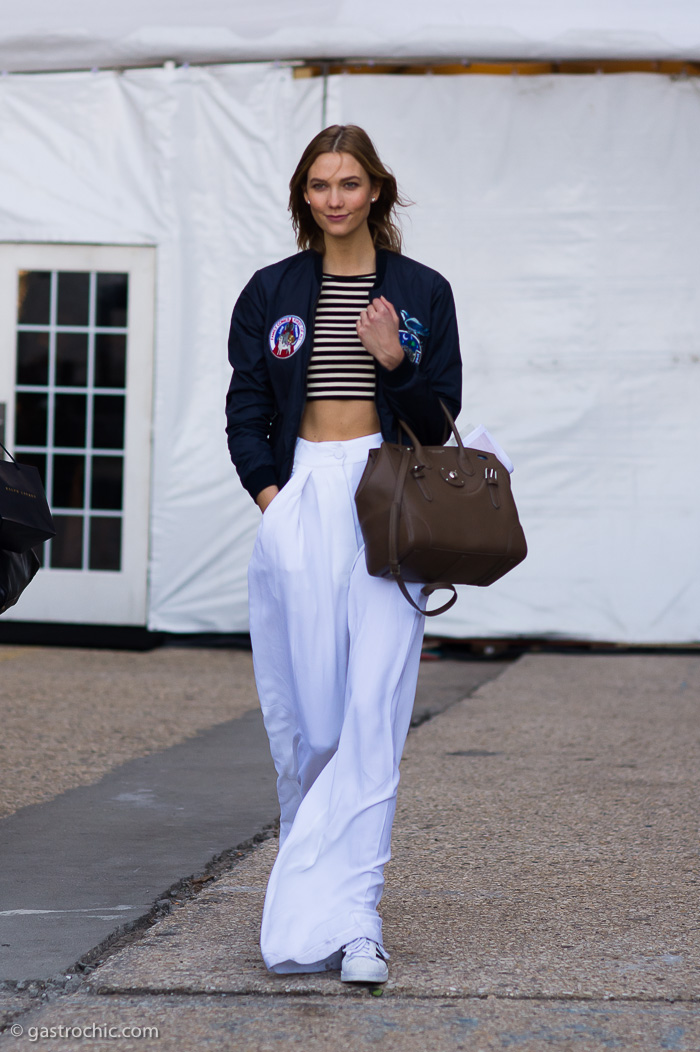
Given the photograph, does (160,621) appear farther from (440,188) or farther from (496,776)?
(496,776)

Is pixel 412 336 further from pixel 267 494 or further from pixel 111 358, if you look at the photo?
pixel 111 358

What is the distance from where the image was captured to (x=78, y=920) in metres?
3.04

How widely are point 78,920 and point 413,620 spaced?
109 centimetres

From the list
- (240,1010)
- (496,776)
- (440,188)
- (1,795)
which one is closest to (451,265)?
(440,188)

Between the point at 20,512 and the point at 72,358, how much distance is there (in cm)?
516

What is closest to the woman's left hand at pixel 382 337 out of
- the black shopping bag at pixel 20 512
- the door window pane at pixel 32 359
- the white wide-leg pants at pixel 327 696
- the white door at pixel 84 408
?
the white wide-leg pants at pixel 327 696

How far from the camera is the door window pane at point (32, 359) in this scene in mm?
8164

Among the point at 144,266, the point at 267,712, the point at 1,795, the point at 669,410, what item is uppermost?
the point at 144,266

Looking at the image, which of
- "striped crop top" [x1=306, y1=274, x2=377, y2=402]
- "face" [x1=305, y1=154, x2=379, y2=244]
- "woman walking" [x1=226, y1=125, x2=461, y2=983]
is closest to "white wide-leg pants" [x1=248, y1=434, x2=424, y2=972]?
"woman walking" [x1=226, y1=125, x2=461, y2=983]

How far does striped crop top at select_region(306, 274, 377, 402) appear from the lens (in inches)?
112

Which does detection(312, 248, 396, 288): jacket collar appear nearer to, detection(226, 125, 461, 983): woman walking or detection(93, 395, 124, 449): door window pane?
detection(226, 125, 461, 983): woman walking

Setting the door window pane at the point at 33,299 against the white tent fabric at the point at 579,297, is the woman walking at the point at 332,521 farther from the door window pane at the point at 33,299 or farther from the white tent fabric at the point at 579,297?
the door window pane at the point at 33,299

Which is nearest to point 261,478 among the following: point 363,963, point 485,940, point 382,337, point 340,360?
point 340,360

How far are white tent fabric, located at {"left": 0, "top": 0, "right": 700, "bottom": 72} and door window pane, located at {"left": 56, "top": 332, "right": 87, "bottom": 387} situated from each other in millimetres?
1636
